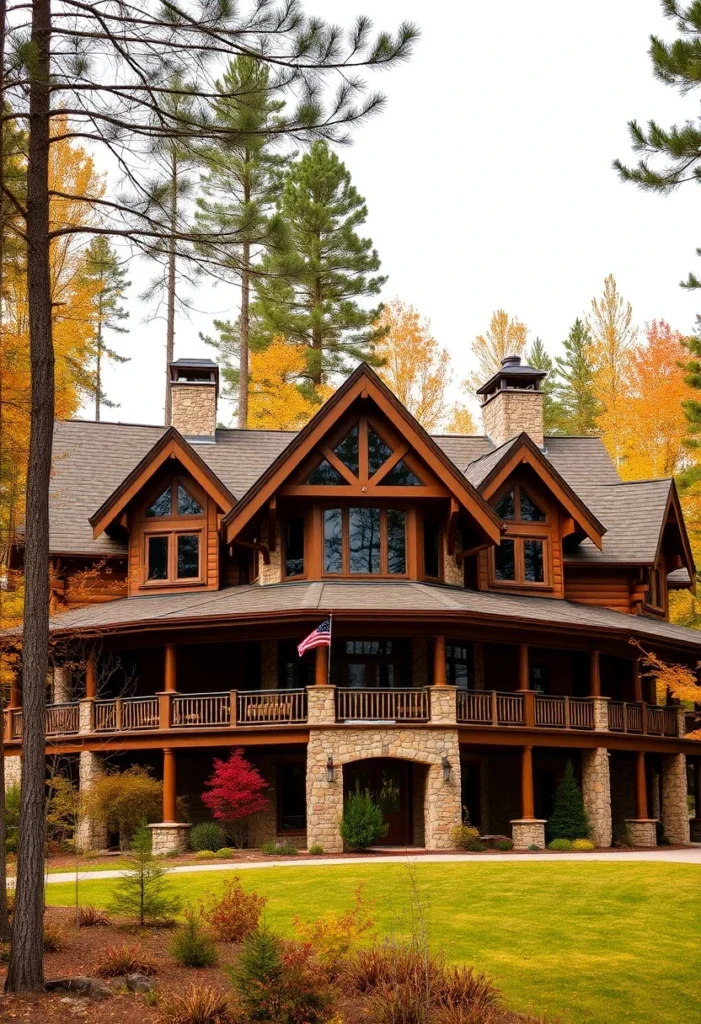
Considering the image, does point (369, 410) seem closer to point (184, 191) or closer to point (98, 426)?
point (98, 426)

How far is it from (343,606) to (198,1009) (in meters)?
14.0

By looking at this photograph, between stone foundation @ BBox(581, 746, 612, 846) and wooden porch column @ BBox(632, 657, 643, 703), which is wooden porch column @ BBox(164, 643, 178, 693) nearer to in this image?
stone foundation @ BBox(581, 746, 612, 846)

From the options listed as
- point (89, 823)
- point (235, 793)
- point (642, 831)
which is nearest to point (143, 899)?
point (235, 793)

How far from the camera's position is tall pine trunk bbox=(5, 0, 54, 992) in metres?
11.6

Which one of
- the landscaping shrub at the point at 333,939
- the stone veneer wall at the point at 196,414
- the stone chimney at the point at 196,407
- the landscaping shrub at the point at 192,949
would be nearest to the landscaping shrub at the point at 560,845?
the landscaping shrub at the point at 333,939

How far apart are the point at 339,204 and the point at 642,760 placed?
27.6m

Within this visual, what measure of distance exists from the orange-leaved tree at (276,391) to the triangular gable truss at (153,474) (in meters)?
16.1

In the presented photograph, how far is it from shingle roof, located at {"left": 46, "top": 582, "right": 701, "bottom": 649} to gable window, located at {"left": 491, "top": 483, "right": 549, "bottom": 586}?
784 mm

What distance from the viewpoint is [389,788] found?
1055 inches

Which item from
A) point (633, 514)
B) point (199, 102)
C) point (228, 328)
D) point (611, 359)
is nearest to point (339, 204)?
point (228, 328)

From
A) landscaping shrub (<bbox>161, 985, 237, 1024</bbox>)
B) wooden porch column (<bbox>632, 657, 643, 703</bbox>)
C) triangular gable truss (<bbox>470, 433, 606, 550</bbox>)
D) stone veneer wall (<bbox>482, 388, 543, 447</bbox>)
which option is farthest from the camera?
stone veneer wall (<bbox>482, 388, 543, 447</bbox>)

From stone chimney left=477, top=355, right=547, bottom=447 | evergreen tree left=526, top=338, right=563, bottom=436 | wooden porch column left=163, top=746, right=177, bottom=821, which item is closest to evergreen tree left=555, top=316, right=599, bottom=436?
evergreen tree left=526, top=338, right=563, bottom=436

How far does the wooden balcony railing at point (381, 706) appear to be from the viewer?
2514 cm

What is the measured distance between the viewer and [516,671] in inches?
1166
